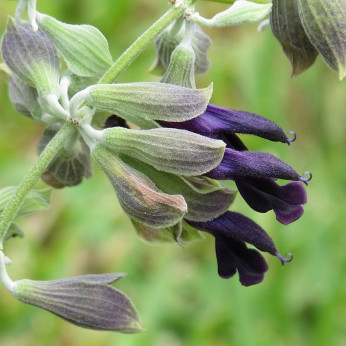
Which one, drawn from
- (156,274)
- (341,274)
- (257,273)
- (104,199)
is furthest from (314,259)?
(257,273)

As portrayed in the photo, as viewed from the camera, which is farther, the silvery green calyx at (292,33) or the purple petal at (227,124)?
the silvery green calyx at (292,33)

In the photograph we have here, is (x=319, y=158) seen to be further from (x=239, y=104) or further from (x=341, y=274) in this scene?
(x=341, y=274)

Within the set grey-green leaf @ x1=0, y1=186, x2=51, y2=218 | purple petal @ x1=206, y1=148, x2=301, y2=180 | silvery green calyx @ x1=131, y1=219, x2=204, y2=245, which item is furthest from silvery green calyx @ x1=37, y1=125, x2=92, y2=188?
purple petal @ x1=206, y1=148, x2=301, y2=180

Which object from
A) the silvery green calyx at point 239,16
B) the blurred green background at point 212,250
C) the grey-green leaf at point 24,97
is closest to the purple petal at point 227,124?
the silvery green calyx at point 239,16

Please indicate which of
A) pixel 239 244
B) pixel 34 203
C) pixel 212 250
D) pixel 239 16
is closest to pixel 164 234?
pixel 239 244

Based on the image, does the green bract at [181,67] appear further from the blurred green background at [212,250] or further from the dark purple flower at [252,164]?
the blurred green background at [212,250]
